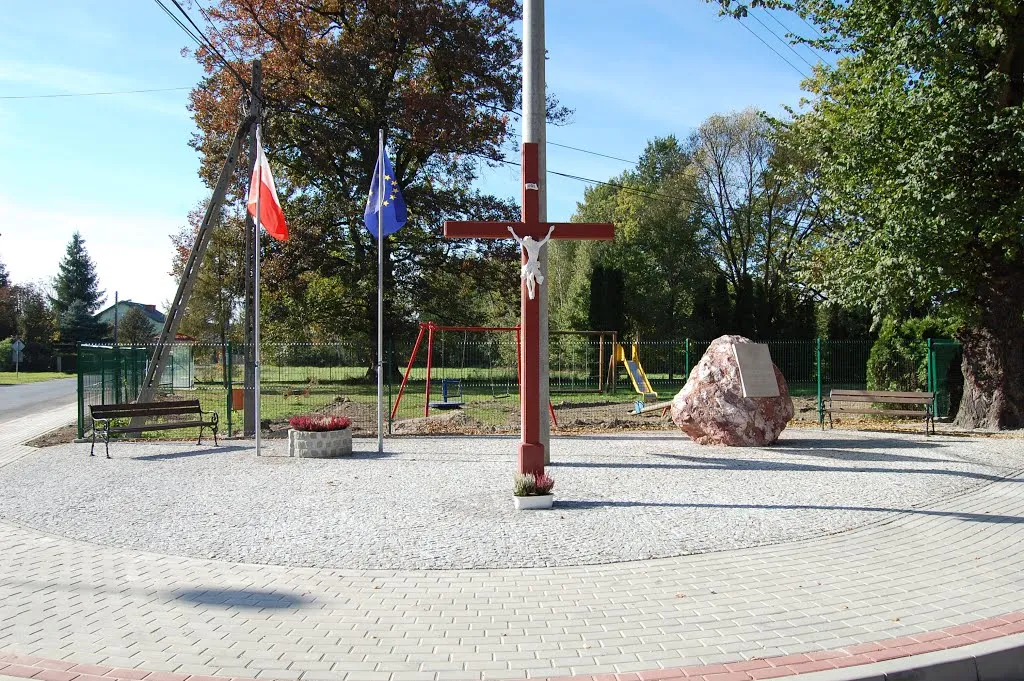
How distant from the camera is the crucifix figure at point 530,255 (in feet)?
29.5

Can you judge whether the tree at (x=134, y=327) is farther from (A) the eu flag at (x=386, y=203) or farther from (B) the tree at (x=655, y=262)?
(A) the eu flag at (x=386, y=203)

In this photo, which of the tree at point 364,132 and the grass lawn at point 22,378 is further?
the grass lawn at point 22,378

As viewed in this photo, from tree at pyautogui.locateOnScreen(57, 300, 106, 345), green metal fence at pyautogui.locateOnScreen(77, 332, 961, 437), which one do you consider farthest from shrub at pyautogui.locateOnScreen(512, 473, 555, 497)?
tree at pyautogui.locateOnScreen(57, 300, 106, 345)

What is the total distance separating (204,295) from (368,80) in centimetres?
2200

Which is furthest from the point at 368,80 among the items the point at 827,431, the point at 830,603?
the point at 830,603

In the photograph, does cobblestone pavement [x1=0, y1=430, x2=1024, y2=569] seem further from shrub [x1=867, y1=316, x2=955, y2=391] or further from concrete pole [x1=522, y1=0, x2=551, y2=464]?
shrub [x1=867, y1=316, x2=955, y2=391]

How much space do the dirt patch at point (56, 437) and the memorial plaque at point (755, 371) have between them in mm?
12744

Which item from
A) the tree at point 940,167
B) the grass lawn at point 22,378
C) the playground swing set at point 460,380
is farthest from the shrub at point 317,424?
the grass lawn at point 22,378

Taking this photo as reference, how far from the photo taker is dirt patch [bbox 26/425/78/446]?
14.3 meters

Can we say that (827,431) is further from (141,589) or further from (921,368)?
(141,589)

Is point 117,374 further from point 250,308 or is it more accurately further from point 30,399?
point 30,399

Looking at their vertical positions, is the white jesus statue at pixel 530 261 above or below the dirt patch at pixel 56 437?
above

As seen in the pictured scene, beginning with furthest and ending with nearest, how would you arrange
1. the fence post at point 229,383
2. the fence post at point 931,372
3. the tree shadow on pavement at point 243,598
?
the fence post at point 931,372 → the fence post at point 229,383 → the tree shadow on pavement at point 243,598

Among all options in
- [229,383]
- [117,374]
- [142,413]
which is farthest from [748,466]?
[117,374]
